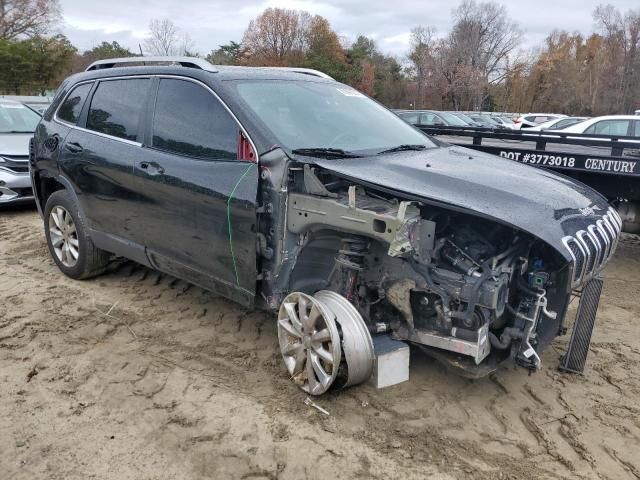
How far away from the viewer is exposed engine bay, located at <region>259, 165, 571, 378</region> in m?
2.88

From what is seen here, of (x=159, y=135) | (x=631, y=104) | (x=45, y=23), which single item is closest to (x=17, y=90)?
(x=45, y=23)

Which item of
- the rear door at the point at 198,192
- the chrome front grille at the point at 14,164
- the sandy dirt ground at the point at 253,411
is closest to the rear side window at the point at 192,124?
the rear door at the point at 198,192

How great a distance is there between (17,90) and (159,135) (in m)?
37.8

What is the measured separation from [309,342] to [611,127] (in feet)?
29.8

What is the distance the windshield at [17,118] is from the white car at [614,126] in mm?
9130

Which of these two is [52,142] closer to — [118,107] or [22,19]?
[118,107]

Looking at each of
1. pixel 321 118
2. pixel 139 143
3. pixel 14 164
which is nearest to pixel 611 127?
pixel 321 118

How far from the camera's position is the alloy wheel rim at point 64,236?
5055 millimetres

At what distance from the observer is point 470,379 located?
3486 millimetres

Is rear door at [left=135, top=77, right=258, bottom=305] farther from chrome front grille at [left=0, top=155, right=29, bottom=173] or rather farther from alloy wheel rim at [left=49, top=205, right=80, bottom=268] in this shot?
chrome front grille at [left=0, top=155, right=29, bottom=173]

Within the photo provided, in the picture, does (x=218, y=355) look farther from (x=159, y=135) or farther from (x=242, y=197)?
(x=159, y=135)

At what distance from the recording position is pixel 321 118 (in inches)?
151

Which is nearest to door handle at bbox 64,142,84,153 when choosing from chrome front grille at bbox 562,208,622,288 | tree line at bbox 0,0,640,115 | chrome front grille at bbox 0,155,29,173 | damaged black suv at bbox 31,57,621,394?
damaged black suv at bbox 31,57,621,394

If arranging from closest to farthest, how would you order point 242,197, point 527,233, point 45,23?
point 527,233 < point 242,197 < point 45,23
